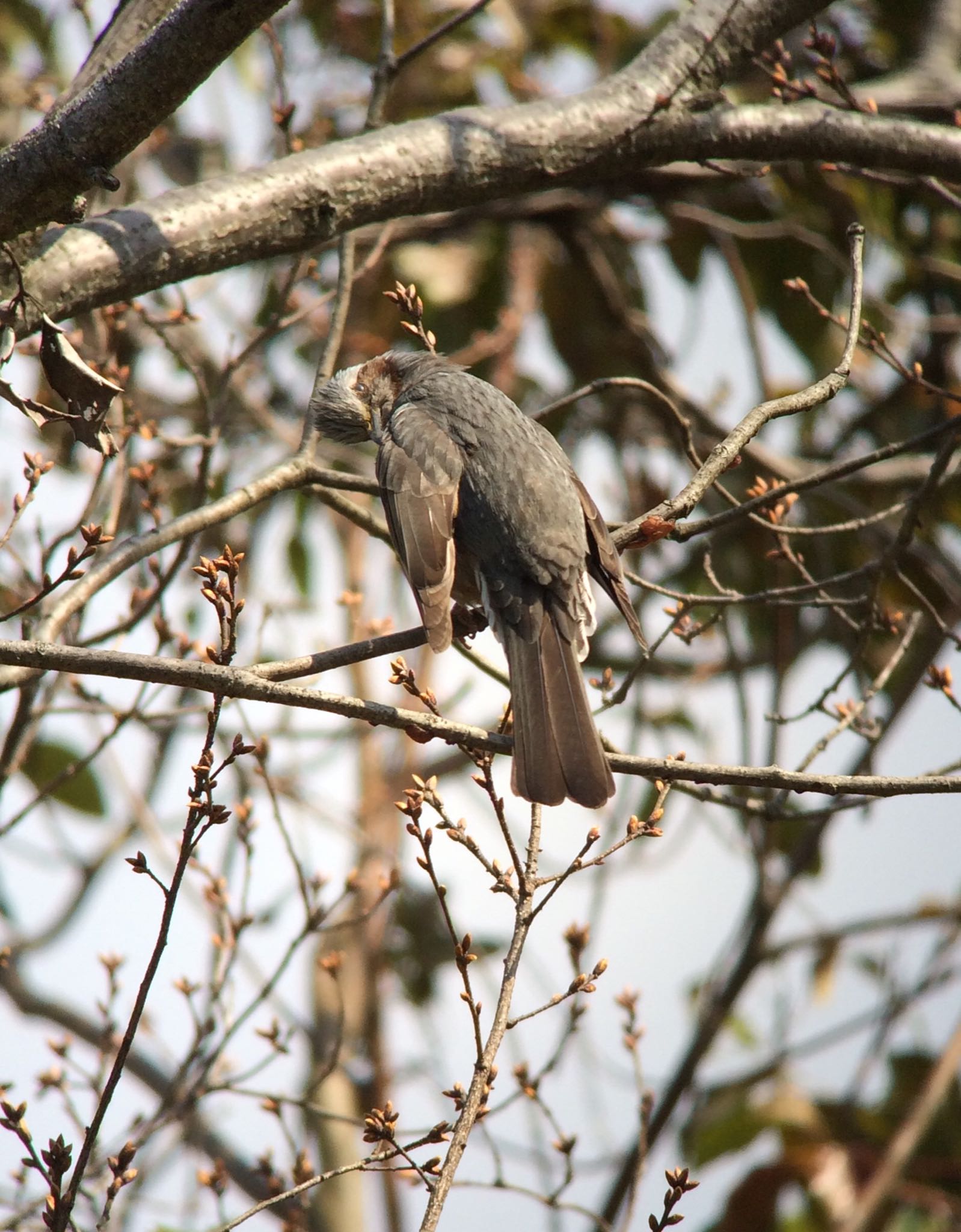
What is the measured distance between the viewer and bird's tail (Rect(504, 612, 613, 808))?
9.52ft

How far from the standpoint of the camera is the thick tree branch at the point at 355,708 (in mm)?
2402

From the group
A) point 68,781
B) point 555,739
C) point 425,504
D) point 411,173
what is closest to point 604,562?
point 425,504

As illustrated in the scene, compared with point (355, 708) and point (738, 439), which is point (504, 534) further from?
point (355, 708)

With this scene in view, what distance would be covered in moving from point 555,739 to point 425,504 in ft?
3.36

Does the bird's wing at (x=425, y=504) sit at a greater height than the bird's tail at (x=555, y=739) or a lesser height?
greater

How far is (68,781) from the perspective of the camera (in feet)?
17.0

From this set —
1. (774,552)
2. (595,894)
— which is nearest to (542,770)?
(774,552)

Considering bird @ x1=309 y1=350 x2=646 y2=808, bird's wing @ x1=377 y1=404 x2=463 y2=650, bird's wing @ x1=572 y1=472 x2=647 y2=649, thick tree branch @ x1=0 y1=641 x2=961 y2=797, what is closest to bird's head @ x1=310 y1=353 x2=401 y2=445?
bird @ x1=309 y1=350 x2=646 y2=808

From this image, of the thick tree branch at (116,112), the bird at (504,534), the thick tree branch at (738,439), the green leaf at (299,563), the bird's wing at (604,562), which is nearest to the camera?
the thick tree branch at (116,112)

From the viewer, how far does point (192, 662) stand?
2449 mm

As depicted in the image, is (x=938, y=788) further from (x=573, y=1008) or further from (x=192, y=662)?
(x=192, y=662)

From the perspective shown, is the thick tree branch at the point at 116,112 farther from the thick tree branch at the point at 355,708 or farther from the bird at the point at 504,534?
the bird at the point at 504,534

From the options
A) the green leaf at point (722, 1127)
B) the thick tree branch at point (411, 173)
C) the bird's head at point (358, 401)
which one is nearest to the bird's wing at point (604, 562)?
the bird's head at point (358, 401)

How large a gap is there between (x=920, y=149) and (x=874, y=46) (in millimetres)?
3103
